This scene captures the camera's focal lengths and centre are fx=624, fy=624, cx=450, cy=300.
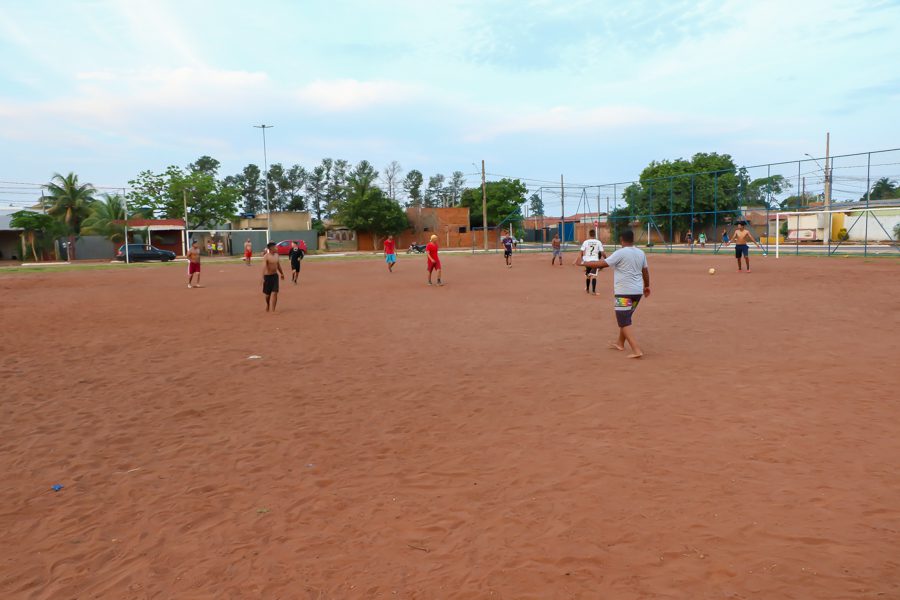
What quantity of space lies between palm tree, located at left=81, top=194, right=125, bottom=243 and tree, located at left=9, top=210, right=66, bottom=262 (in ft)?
6.74

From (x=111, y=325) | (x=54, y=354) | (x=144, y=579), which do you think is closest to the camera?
(x=144, y=579)

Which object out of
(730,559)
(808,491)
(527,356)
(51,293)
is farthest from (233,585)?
(51,293)

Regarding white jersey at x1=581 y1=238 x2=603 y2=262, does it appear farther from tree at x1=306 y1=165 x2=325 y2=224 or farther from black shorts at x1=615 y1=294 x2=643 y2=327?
tree at x1=306 y1=165 x2=325 y2=224

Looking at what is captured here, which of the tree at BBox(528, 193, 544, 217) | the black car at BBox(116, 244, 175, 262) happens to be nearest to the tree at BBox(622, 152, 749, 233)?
the tree at BBox(528, 193, 544, 217)

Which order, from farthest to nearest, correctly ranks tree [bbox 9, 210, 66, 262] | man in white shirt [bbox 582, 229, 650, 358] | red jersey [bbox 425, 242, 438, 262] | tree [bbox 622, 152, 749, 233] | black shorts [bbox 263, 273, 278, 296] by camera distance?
1. tree [bbox 622, 152, 749, 233]
2. tree [bbox 9, 210, 66, 262]
3. red jersey [bbox 425, 242, 438, 262]
4. black shorts [bbox 263, 273, 278, 296]
5. man in white shirt [bbox 582, 229, 650, 358]

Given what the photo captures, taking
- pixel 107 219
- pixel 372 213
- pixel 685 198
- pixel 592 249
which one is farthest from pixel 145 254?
pixel 685 198

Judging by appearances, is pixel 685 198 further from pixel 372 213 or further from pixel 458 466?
pixel 458 466

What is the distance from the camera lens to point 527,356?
28.6ft

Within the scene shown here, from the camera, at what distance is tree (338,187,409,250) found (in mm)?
65938

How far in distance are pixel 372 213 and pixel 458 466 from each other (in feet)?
205

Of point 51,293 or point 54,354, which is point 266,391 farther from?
point 51,293

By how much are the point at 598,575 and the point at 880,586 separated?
1337 millimetres

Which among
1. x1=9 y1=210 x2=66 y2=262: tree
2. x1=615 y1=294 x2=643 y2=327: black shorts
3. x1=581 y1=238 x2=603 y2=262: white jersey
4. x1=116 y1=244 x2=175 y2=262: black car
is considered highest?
x1=9 y1=210 x2=66 y2=262: tree

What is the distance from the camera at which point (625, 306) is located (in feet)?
27.5
